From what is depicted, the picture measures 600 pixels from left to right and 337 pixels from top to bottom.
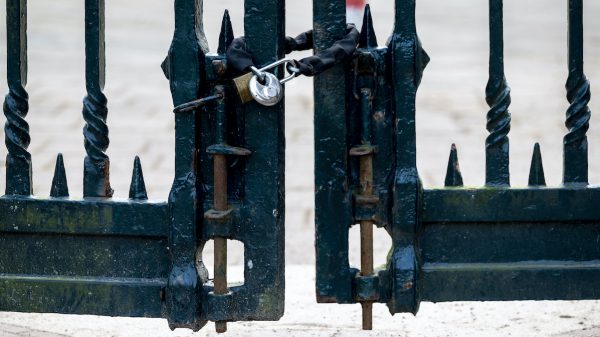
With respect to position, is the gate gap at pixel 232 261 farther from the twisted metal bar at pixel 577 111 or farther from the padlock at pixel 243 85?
the twisted metal bar at pixel 577 111

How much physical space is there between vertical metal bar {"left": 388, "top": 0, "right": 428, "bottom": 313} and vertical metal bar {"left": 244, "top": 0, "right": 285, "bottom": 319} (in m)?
0.29

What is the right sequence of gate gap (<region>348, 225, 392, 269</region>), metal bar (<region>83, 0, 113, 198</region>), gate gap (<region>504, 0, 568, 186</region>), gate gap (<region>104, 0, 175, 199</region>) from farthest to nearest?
gate gap (<region>504, 0, 568, 186</region>), gate gap (<region>104, 0, 175, 199</region>), gate gap (<region>348, 225, 392, 269</region>), metal bar (<region>83, 0, 113, 198</region>)

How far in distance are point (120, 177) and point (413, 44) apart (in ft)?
12.8

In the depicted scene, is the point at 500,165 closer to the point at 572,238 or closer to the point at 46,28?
the point at 572,238

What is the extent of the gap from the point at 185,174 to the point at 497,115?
32.4 inches

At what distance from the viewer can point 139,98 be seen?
845cm

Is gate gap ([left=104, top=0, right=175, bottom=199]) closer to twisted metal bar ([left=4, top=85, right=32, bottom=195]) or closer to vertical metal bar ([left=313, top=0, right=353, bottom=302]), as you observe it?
twisted metal bar ([left=4, top=85, right=32, bottom=195])

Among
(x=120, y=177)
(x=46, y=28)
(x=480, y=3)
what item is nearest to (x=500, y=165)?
(x=120, y=177)

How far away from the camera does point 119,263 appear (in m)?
2.85

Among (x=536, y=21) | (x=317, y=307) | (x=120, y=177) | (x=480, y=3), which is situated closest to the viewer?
(x=317, y=307)

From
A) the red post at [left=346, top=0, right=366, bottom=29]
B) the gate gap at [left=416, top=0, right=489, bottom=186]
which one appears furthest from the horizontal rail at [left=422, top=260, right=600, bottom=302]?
the gate gap at [left=416, top=0, right=489, bottom=186]

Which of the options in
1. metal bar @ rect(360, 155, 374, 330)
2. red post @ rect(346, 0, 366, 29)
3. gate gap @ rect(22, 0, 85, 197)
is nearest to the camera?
metal bar @ rect(360, 155, 374, 330)

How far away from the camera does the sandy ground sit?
3562 mm

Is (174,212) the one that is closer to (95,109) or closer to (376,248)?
(95,109)
